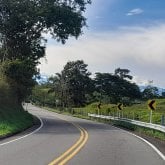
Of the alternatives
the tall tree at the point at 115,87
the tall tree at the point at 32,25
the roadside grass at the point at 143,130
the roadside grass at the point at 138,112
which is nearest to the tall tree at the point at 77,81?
the tall tree at the point at 115,87

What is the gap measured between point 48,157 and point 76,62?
99.5 meters

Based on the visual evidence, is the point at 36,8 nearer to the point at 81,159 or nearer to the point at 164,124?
the point at 164,124

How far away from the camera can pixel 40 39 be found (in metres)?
54.8

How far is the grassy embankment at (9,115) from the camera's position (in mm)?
32350

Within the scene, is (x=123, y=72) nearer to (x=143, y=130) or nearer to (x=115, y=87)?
(x=115, y=87)

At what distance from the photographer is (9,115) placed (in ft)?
128

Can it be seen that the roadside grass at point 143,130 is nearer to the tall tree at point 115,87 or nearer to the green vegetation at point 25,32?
the green vegetation at point 25,32

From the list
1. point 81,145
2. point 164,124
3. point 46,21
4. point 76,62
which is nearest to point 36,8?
point 46,21

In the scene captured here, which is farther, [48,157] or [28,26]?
[28,26]

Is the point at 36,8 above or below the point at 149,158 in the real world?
above

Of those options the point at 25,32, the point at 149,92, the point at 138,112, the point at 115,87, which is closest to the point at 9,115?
the point at 25,32

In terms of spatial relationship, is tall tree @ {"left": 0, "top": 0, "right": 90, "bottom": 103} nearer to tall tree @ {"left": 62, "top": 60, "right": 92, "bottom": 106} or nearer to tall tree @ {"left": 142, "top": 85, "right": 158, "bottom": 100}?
tall tree @ {"left": 62, "top": 60, "right": 92, "bottom": 106}

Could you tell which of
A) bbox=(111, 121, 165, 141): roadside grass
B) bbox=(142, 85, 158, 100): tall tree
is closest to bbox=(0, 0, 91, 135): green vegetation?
bbox=(111, 121, 165, 141): roadside grass

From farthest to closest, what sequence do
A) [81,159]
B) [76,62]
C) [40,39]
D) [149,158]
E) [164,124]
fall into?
[76,62] → [40,39] → [164,124] → [149,158] → [81,159]
